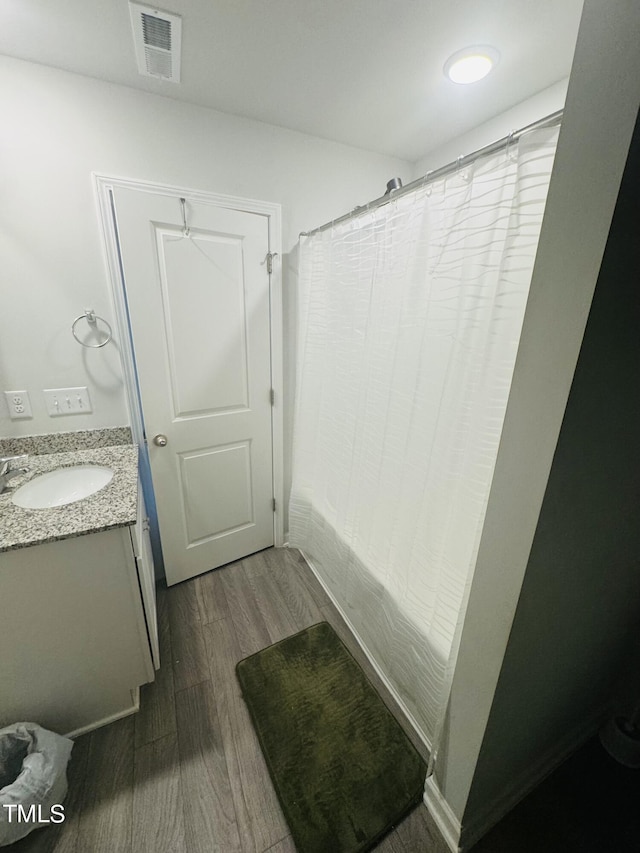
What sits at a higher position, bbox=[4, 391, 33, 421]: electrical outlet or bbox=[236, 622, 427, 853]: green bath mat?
bbox=[4, 391, 33, 421]: electrical outlet

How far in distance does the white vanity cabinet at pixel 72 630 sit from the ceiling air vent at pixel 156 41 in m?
1.57

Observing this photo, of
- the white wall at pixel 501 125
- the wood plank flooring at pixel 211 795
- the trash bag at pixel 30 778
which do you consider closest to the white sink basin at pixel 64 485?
the trash bag at pixel 30 778

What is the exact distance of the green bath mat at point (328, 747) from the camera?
3.29ft

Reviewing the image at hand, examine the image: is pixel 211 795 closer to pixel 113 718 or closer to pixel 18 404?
pixel 113 718

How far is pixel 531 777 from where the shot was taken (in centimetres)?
107

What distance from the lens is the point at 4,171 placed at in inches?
48.3

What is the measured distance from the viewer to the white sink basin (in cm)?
129

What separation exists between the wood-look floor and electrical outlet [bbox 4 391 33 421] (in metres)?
1.17

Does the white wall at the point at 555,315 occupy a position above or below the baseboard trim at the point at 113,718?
above

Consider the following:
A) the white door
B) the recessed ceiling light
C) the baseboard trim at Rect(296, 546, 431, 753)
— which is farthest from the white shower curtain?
the recessed ceiling light

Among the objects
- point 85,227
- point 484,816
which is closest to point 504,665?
point 484,816

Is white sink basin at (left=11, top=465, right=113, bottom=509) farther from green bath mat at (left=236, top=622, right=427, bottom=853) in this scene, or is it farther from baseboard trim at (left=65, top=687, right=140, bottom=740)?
green bath mat at (left=236, top=622, right=427, bottom=853)

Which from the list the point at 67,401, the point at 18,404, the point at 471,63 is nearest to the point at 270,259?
the point at 471,63

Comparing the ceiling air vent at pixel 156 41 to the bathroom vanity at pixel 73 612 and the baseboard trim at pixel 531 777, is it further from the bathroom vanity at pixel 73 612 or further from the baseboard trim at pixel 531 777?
the baseboard trim at pixel 531 777
